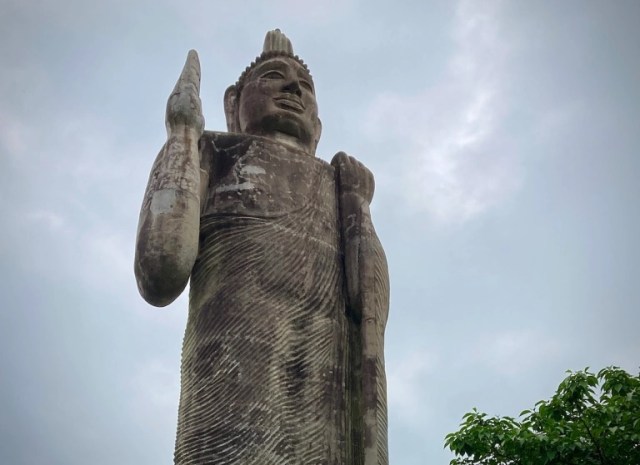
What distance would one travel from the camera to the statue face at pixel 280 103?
7586mm

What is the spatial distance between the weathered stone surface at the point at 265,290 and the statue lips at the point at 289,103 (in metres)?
0.59

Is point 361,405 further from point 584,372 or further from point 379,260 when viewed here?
point 584,372

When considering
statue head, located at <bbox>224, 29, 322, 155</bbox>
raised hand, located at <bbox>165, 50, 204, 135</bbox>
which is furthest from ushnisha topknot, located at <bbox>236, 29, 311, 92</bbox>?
raised hand, located at <bbox>165, 50, 204, 135</bbox>

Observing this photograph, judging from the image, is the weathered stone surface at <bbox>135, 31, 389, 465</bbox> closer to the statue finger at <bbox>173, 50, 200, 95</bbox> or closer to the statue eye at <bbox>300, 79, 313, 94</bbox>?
the statue finger at <bbox>173, 50, 200, 95</bbox>

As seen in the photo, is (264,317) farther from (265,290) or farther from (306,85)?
(306,85)

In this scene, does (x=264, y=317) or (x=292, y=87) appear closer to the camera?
(x=264, y=317)

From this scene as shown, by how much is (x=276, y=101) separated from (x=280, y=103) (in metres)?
0.05

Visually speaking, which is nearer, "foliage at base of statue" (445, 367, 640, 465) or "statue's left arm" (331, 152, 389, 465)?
"statue's left arm" (331, 152, 389, 465)

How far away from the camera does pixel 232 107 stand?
8195 millimetres

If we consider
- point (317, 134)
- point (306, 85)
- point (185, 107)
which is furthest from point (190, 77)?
point (317, 134)

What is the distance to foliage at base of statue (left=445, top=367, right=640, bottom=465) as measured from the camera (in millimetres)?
10023

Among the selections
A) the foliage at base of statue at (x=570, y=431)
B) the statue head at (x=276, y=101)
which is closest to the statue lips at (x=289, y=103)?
the statue head at (x=276, y=101)

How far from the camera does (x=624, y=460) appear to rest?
997 centimetres

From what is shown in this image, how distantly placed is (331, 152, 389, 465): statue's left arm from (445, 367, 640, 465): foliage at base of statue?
15.2 feet
